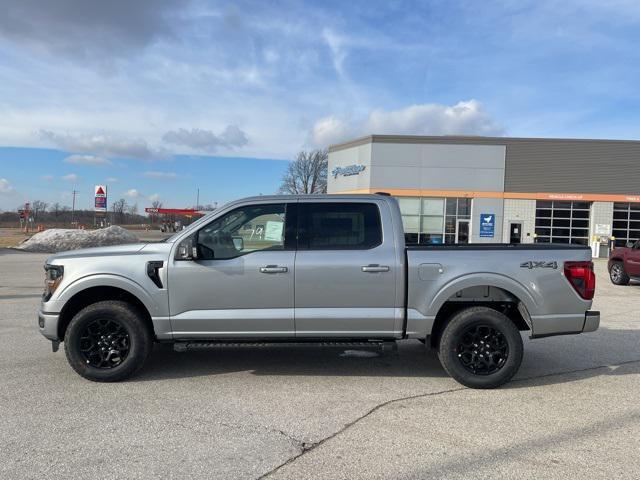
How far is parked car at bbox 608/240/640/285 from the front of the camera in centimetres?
1431

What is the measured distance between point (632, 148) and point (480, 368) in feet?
112

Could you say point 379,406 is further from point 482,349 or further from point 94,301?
point 94,301

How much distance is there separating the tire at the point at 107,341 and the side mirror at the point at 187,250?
78 cm

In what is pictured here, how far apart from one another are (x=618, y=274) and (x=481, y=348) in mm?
12215

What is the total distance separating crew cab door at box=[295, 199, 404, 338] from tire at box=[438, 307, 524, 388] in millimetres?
612

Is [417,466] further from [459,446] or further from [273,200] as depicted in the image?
[273,200]

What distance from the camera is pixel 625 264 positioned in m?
14.6

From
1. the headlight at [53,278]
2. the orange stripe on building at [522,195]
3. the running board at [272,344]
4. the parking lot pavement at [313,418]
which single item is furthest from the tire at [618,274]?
the orange stripe on building at [522,195]

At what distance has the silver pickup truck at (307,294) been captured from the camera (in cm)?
514

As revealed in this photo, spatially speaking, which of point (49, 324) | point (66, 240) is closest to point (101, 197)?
point (66, 240)

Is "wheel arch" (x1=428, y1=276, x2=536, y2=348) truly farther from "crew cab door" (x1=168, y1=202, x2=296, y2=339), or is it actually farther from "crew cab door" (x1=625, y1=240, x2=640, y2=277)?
"crew cab door" (x1=625, y1=240, x2=640, y2=277)

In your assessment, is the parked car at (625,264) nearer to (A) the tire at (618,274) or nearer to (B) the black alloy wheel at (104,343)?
(A) the tire at (618,274)

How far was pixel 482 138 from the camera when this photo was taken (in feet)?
110

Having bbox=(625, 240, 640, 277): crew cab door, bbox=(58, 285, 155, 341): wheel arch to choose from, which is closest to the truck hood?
bbox=(58, 285, 155, 341): wheel arch
